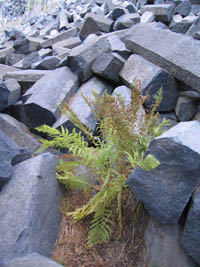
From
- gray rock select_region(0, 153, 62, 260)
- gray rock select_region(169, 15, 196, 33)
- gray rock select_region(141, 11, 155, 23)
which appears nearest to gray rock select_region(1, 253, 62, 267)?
gray rock select_region(0, 153, 62, 260)

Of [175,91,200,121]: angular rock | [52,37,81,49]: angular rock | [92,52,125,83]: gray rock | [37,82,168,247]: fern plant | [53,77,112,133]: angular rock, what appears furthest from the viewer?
[52,37,81,49]: angular rock

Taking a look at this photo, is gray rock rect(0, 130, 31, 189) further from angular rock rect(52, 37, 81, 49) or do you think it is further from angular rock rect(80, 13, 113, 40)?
angular rock rect(80, 13, 113, 40)

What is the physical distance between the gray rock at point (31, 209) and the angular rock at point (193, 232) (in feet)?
3.35

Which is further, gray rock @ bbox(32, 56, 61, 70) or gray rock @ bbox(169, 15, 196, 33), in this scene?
gray rock @ bbox(169, 15, 196, 33)

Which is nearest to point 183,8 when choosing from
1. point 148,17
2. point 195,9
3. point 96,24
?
point 195,9

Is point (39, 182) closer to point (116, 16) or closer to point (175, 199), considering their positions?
point (175, 199)

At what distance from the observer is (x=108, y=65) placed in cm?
383

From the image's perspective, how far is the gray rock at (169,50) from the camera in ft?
10.3

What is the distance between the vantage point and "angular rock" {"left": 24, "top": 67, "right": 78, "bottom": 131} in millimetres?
3336

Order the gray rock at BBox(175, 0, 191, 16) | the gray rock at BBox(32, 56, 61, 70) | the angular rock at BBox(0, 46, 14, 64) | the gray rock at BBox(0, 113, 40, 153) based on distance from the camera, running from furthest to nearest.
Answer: the gray rock at BBox(175, 0, 191, 16) → the angular rock at BBox(0, 46, 14, 64) → the gray rock at BBox(32, 56, 61, 70) → the gray rock at BBox(0, 113, 40, 153)

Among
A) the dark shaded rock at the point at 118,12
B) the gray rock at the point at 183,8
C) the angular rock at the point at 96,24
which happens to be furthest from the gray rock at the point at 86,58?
the gray rock at the point at 183,8

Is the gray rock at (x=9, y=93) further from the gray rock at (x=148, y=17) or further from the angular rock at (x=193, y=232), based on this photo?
the gray rock at (x=148, y=17)

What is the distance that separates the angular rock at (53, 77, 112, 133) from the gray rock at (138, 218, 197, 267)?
1.32 m

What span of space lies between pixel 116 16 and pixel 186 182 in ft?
21.3
